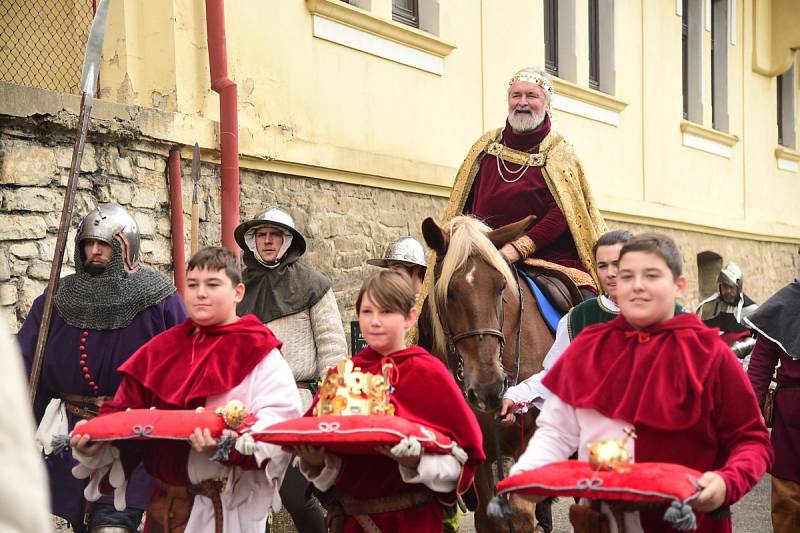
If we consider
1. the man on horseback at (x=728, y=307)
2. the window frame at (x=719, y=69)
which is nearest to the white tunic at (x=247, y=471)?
the man on horseback at (x=728, y=307)

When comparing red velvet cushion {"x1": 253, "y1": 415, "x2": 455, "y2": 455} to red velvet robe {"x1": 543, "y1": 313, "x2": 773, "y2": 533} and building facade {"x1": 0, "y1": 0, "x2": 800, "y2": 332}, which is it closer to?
red velvet robe {"x1": 543, "y1": 313, "x2": 773, "y2": 533}

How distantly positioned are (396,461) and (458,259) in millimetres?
1606

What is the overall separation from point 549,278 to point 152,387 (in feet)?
8.30

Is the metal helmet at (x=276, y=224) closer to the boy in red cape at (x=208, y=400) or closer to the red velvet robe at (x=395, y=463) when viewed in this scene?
the boy in red cape at (x=208, y=400)

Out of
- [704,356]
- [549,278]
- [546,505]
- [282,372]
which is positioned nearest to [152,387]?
[282,372]

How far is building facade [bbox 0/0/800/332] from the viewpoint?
7.02 meters

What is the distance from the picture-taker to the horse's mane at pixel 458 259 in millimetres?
5098

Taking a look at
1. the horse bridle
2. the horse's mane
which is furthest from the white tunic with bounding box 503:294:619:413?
the horse's mane

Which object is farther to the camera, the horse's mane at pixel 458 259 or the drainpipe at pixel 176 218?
the drainpipe at pixel 176 218

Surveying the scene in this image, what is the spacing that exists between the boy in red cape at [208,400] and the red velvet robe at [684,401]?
1212 mm

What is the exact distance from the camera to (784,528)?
543 cm

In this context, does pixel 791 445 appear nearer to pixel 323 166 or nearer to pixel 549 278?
pixel 549 278

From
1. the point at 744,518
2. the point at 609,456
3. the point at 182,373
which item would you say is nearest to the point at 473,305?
→ the point at 182,373

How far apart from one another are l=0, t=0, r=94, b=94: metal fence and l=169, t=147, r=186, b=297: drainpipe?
0.93 meters
